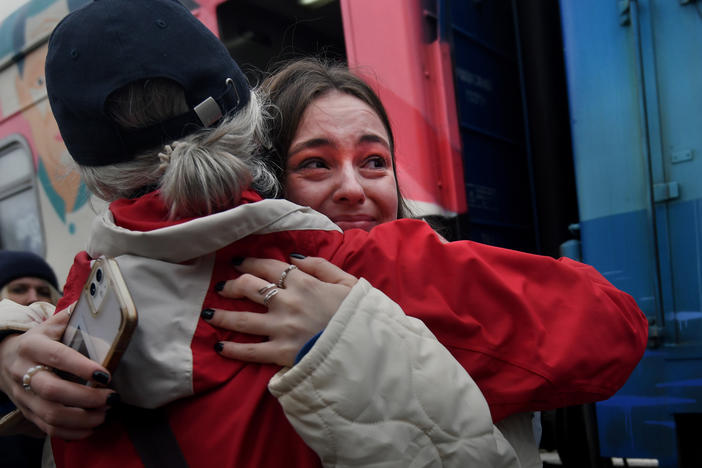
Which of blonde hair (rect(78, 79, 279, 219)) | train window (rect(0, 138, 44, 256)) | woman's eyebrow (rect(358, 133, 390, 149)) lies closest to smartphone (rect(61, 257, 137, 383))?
blonde hair (rect(78, 79, 279, 219))

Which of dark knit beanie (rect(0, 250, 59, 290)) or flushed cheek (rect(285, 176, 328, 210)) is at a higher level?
flushed cheek (rect(285, 176, 328, 210))

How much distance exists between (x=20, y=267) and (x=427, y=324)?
9.40 feet

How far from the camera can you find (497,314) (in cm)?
95

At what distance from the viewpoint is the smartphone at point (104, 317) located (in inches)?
30.2

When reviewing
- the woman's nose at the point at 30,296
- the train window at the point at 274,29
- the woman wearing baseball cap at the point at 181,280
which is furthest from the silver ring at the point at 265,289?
the woman's nose at the point at 30,296

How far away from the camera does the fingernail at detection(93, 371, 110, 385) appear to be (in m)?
0.80

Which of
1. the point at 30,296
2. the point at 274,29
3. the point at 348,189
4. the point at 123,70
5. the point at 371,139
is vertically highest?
the point at 274,29

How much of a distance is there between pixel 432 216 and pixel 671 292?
96cm

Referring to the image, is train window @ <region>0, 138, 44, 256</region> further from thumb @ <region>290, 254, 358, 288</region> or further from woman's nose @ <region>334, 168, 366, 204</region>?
thumb @ <region>290, 254, 358, 288</region>

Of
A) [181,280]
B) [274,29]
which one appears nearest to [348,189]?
[181,280]

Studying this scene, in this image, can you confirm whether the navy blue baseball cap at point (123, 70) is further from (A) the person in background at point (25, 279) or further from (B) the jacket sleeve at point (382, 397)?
(A) the person in background at point (25, 279)

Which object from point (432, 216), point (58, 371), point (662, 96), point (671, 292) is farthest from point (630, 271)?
point (58, 371)

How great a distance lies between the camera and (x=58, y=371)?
91cm

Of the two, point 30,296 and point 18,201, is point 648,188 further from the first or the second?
point 18,201
